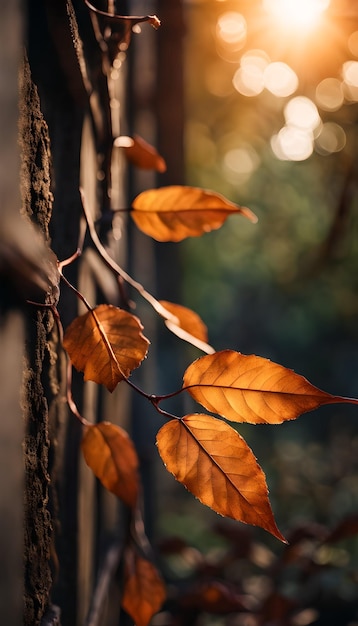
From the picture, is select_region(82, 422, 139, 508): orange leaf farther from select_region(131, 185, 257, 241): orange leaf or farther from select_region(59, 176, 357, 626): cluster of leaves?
select_region(131, 185, 257, 241): orange leaf

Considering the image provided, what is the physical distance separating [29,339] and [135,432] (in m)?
1.69

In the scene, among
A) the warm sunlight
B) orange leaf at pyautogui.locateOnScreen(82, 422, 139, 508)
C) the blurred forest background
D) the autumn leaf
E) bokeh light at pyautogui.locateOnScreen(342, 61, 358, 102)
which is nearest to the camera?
orange leaf at pyautogui.locateOnScreen(82, 422, 139, 508)

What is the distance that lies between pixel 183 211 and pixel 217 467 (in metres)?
0.31

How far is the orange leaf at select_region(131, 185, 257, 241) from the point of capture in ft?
2.19

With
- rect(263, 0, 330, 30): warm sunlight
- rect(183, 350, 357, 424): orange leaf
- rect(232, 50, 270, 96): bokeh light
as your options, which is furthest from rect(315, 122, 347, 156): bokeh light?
rect(183, 350, 357, 424): orange leaf

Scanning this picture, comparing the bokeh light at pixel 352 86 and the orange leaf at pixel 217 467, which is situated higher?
the bokeh light at pixel 352 86

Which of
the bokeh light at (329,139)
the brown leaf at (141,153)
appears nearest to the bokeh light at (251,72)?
the bokeh light at (329,139)

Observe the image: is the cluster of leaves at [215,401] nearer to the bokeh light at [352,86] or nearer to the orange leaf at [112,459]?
the orange leaf at [112,459]

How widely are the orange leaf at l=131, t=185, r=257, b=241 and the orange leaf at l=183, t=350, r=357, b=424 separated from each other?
0.21 metres

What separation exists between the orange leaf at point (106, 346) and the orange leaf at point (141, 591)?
347 millimetres

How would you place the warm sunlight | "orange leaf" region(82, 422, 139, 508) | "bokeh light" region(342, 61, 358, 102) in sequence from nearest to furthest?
"orange leaf" region(82, 422, 139, 508) → the warm sunlight → "bokeh light" region(342, 61, 358, 102)

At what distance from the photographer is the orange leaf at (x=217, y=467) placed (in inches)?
18.8

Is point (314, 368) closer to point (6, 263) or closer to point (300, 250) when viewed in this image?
point (300, 250)

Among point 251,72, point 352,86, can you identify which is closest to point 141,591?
point 352,86
